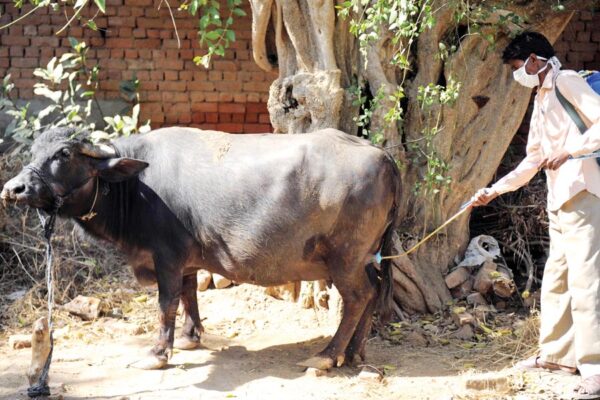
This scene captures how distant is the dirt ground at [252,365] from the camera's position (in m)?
5.16

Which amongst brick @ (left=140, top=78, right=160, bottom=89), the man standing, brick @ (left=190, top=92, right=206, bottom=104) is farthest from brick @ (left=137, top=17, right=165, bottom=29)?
the man standing

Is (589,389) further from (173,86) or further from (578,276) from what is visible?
(173,86)

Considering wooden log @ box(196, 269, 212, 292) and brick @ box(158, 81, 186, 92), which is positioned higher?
brick @ box(158, 81, 186, 92)

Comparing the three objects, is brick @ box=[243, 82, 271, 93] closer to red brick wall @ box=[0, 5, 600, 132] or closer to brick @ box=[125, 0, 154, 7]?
red brick wall @ box=[0, 5, 600, 132]

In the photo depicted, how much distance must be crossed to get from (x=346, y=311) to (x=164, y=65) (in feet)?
13.1

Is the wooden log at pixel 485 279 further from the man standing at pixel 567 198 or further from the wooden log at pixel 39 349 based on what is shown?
the wooden log at pixel 39 349

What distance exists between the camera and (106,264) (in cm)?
762

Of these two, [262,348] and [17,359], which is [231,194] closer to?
[262,348]

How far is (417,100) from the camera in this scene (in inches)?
264

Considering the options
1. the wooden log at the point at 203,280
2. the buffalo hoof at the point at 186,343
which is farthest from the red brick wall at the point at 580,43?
the buffalo hoof at the point at 186,343

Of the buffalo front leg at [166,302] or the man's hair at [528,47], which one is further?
the buffalo front leg at [166,302]

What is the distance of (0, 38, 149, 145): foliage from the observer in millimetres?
7633

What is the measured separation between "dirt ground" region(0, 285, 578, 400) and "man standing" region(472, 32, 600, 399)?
12.0 inches

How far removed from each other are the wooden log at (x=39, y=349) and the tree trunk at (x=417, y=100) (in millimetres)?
2583
